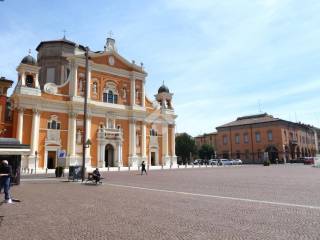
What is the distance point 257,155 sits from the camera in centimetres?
7681

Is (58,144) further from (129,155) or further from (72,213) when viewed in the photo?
(72,213)

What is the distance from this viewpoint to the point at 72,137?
4309 cm

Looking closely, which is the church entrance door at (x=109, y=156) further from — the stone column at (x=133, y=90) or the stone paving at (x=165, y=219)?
the stone paving at (x=165, y=219)

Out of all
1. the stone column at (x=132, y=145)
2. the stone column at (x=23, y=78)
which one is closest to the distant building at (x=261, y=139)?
the stone column at (x=132, y=145)

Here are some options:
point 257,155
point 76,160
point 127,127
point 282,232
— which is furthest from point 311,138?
point 282,232

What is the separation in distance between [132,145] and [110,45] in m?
17.1

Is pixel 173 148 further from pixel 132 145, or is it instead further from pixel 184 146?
pixel 184 146

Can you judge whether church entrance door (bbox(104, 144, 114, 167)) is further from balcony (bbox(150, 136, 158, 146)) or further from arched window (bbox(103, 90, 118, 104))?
balcony (bbox(150, 136, 158, 146))

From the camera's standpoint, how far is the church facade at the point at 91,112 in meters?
40.3

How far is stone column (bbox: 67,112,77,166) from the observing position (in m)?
42.3

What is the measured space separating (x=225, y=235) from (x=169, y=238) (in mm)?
1145

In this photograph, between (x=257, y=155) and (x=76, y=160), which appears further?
(x=257, y=155)

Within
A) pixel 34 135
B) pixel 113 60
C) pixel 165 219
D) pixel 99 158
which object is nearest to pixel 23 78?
pixel 34 135

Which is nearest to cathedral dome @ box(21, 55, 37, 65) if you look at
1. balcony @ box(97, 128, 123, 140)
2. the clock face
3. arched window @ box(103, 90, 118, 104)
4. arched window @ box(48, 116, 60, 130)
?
arched window @ box(48, 116, 60, 130)
